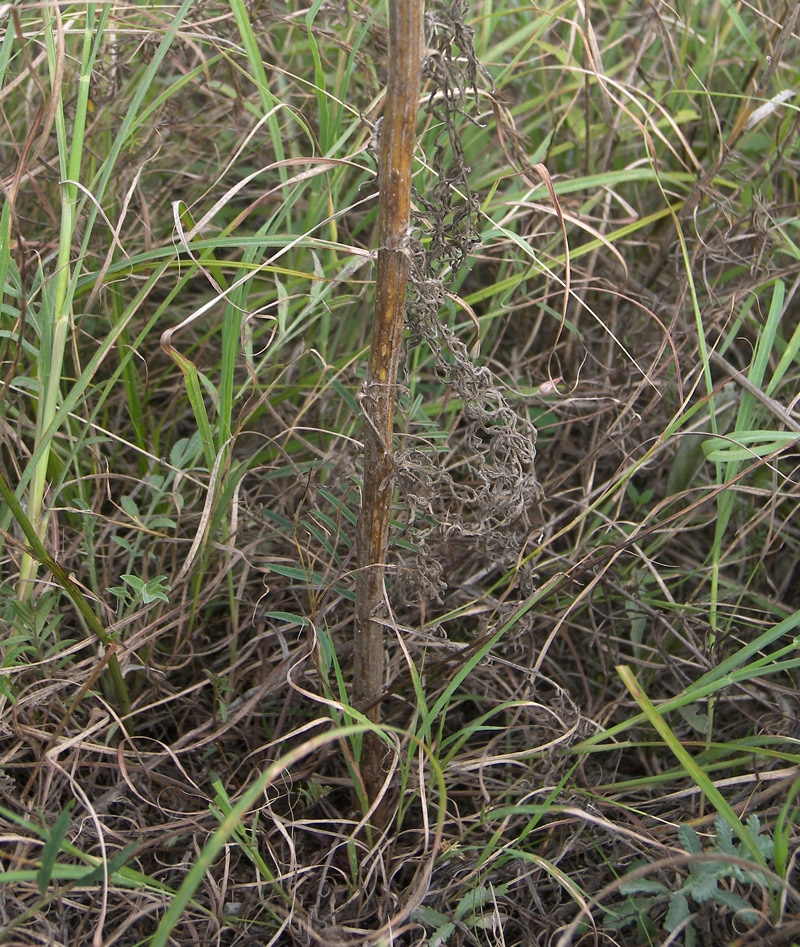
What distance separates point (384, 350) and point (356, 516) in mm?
286

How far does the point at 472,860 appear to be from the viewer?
101 cm

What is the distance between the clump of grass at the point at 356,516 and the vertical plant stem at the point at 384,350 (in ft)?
0.12

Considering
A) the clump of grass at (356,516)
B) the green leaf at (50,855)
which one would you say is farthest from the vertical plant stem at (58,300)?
the green leaf at (50,855)

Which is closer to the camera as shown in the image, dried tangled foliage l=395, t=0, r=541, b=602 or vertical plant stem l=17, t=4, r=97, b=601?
dried tangled foliage l=395, t=0, r=541, b=602

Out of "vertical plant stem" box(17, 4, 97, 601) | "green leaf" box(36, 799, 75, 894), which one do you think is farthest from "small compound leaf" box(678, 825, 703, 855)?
"vertical plant stem" box(17, 4, 97, 601)

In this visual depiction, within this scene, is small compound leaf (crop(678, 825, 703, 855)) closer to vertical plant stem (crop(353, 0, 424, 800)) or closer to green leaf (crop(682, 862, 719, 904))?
green leaf (crop(682, 862, 719, 904))

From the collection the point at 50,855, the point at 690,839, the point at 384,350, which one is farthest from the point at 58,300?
the point at 690,839

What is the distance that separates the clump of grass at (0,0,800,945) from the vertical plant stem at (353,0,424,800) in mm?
37

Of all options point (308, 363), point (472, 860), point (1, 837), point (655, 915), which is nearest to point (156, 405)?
point (308, 363)

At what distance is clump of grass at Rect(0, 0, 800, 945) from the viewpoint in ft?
3.10

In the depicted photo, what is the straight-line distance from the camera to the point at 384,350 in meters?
0.84

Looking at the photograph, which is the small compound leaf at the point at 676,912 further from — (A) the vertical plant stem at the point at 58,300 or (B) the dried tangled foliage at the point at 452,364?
(A) the vertical plant stem at the point at 58,300

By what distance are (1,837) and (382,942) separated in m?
0.44

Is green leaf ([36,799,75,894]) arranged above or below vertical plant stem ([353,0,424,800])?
below
